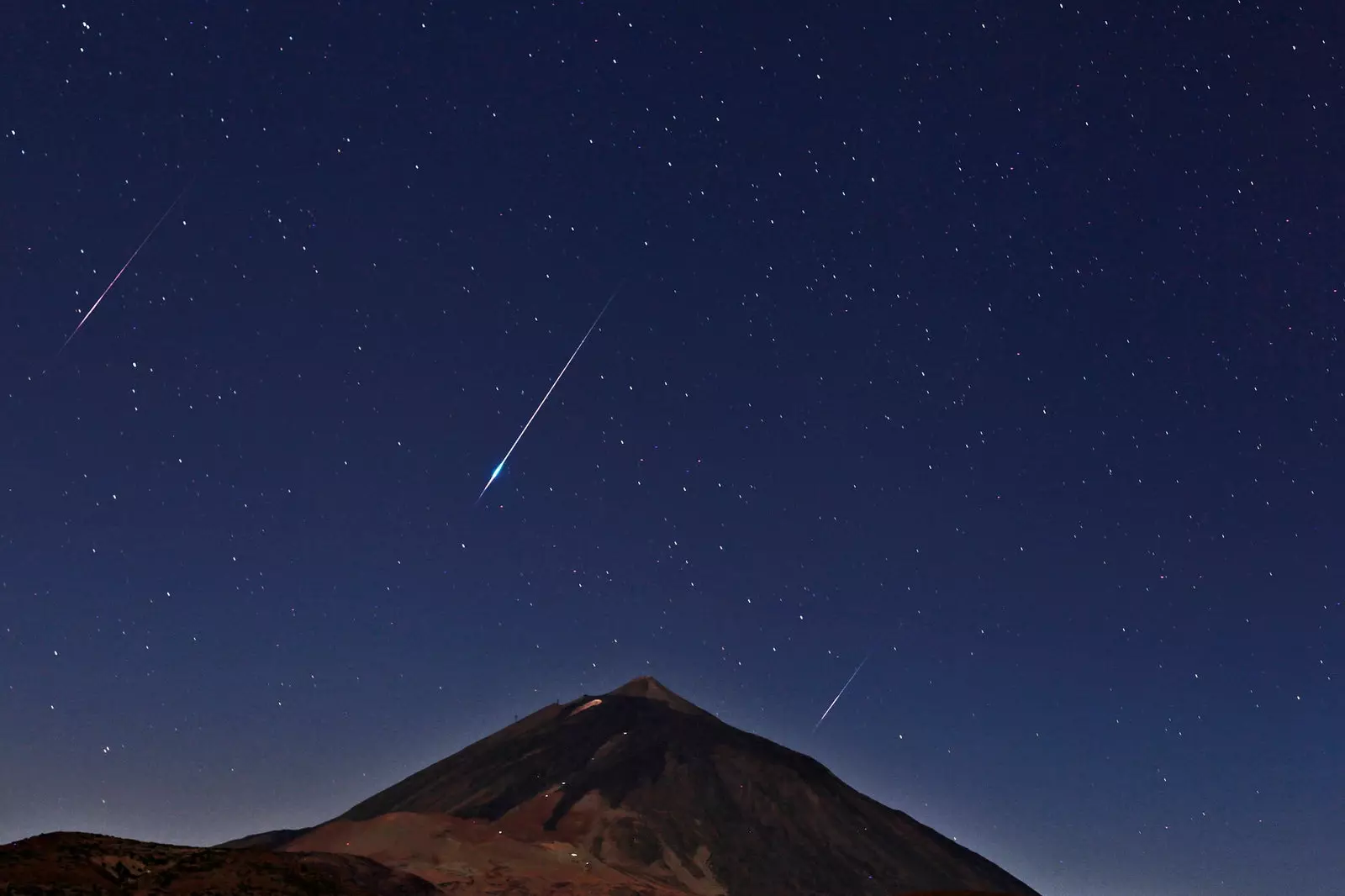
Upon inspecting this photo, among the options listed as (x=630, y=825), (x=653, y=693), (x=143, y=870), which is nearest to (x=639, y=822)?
(x=630, y=825)

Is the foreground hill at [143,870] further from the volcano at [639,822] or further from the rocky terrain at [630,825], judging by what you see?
the volcano at [639,822]

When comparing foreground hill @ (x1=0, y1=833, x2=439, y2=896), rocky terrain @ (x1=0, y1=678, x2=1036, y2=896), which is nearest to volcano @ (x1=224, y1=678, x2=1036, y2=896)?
rocky terrain @ (x1=0, y1=678, x2=1036, y2=896)

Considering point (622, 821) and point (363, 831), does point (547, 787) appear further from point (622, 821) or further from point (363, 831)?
point (363, 831)

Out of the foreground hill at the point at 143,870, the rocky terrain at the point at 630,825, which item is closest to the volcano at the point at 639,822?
the rocky terrain at the point at 630,825

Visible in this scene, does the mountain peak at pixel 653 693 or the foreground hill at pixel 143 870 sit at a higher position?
the mountain peak at pixel 653 693

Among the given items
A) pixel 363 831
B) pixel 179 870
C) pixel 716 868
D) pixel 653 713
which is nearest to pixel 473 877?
pixel 363 831
